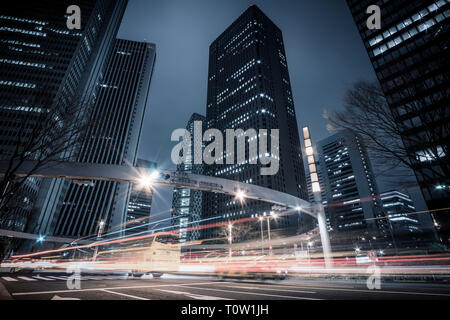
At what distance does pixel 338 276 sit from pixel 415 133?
10559mm

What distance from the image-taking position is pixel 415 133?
8555 mm

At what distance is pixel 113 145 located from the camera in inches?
4286

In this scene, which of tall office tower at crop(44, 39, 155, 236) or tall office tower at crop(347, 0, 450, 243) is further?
tall office tower at crop(44, 39, 155, 236)

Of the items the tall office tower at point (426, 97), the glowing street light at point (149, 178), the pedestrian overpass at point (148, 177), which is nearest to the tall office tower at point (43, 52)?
the pedestrian overpass at point (148, 177)

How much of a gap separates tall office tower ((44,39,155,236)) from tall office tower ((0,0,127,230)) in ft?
55.7

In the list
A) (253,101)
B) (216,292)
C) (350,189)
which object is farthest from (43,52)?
(350,189)

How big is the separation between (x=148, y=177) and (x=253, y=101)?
4391 inches

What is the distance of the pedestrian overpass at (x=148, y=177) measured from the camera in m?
11.9

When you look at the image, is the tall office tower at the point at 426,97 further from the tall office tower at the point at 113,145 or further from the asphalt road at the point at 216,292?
the tall office tower at the point at 113,145

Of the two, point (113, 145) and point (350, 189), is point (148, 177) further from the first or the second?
point (350, 189)

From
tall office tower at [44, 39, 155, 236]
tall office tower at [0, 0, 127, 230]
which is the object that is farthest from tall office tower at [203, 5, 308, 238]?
tall office tower at [0, 0, 127, 230]

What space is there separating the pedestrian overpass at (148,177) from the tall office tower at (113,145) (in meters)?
89.1

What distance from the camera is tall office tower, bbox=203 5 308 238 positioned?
346ft

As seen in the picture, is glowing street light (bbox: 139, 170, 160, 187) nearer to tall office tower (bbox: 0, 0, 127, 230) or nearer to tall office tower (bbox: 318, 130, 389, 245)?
tall office tower (bbox: 0, 0, 127, 230)
